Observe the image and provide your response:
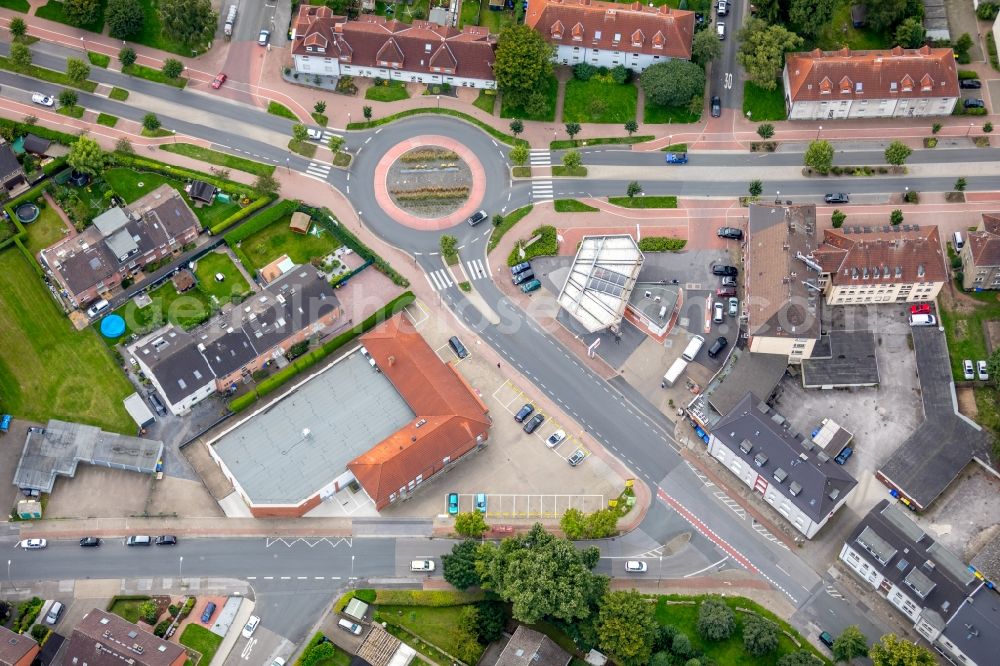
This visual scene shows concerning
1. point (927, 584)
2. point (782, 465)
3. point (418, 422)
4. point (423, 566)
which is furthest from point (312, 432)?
point (927, 584)

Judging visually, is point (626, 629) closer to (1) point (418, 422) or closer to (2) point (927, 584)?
(2) point (927, 584)

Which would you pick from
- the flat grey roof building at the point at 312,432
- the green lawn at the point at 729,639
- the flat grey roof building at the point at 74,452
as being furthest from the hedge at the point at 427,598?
the flat grey roof building at the point at 74,452

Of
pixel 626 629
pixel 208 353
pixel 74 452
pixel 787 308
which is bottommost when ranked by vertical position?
pixel 626 629

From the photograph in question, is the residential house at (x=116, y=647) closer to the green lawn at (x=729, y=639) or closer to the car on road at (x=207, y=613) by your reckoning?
the car on road at (x=207, y=613)

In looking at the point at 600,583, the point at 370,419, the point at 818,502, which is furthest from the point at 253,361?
the point at 818,502

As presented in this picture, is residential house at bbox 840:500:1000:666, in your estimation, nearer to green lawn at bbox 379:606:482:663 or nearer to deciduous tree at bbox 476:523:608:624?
deciduous tree at bbox 476:523:608:624
